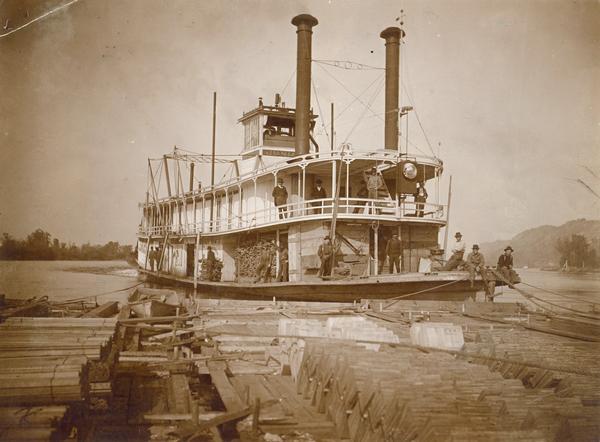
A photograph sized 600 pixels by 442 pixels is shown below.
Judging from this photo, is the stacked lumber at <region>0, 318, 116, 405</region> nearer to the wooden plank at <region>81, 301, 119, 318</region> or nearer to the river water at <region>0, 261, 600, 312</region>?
the wooden plank at <region>81, 301, 119, 318</region>

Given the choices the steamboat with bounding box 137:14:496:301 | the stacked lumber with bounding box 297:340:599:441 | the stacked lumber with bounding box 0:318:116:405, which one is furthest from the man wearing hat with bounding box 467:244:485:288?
the stacked lumber with bounding box 0:318:116:405

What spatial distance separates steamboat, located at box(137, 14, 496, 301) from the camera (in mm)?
14236

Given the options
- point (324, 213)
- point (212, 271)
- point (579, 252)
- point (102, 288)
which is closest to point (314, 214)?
point (324, 213)

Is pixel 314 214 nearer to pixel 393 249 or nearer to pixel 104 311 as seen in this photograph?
pixel 393 249

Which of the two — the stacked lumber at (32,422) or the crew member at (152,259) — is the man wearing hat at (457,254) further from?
the crew member at (152,259)

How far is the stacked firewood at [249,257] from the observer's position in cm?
1867

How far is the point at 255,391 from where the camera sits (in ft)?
19.5

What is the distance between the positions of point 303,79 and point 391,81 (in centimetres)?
401

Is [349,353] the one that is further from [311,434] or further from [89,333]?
[89,333]

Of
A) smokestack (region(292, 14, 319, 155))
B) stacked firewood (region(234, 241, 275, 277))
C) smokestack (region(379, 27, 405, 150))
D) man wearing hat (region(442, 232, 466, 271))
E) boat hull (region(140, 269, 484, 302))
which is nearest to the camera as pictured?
boat hull (region(140, 269, 484, 302))

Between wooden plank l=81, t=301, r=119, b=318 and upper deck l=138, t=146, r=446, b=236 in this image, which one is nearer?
wooden plank l=81, t=301, r=119, b=318

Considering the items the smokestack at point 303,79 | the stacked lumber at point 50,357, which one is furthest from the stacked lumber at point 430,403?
the smokestack at point 303,79

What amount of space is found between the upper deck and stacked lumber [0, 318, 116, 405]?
8731mm

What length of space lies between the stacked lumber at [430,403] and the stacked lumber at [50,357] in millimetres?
2410
